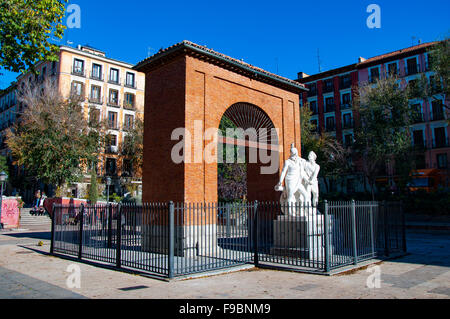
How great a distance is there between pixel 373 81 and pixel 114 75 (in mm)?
28572

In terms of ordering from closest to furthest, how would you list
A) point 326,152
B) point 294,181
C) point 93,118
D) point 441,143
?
point 294,181, point 326,152, point 93,118, point 441,143

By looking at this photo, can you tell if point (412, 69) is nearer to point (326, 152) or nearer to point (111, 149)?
point (326, 152)

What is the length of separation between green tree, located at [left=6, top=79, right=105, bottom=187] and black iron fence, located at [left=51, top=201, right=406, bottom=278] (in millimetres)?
19014

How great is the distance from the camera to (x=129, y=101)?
133 feet

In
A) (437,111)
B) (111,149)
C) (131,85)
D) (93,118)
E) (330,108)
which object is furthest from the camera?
(131,85)

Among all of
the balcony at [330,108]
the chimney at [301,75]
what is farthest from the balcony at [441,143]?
the chimney at [301,75]

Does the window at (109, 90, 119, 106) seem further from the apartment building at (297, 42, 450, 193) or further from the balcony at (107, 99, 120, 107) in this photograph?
the apartment building at (297, 42, 450, 193)

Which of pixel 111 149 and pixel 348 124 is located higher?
pixel 348 124

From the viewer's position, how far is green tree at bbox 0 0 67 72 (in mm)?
10586

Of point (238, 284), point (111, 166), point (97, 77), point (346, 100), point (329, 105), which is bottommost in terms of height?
point (238, 284)

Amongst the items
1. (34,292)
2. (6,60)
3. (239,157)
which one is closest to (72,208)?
(34,292)

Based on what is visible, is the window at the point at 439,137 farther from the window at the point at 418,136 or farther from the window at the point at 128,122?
the window at the point at 128,122

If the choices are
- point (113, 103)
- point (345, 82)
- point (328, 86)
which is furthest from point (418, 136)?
point (113, 103)

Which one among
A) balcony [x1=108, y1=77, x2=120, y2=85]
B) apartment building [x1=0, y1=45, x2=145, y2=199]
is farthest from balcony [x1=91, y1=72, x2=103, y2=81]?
balcony [x1=108, y1=77, x2=120, y2=85]
